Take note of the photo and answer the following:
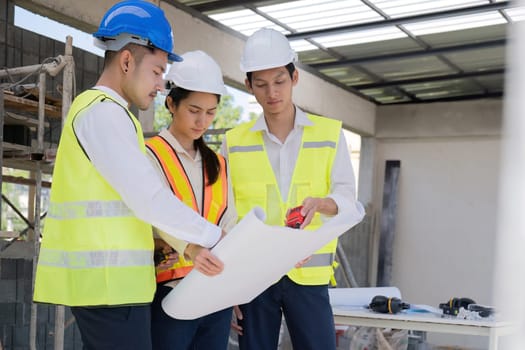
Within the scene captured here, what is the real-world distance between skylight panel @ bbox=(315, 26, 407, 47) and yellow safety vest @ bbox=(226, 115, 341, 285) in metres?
6.28

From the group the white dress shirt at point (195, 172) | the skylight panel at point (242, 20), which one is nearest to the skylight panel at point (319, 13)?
the skylight panel at point (242, 20)

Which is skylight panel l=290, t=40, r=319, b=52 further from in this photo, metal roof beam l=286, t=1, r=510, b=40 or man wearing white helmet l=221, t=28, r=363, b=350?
man wearing white helmet l=221, t=28, r=363, b=350

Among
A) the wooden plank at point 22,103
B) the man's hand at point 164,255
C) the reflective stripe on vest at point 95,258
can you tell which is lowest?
the man's hand at point 164,255

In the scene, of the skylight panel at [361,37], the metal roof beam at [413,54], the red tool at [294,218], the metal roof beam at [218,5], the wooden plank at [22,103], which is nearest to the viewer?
the red tool at [294,218]

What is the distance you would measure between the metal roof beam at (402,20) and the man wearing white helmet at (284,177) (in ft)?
18.1

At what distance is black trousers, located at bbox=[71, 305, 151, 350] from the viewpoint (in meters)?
→ 1.89

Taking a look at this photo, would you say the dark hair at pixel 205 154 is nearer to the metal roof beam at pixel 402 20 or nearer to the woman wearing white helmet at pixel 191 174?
the woman wearing white helmet at pixel 191 174

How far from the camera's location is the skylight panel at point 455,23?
27.8 feet

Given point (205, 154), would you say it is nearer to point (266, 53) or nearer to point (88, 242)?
point (266, 53)

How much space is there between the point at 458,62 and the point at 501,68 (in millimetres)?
755

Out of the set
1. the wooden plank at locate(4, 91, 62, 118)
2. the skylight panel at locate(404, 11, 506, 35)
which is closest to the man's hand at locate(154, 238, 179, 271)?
the wooden plank at locate(4, 91, 62, 118)

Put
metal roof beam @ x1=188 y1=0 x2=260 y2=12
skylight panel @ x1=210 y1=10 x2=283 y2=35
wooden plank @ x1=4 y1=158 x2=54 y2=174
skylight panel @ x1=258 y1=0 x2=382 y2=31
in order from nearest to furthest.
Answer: wooden plank @ x1=4 y1=158 x2=54 y2=174
metal roof beam @ x1=188 y1=0 x2=260 y2=12
skylight panel @ x1=258 y1=0 x2=382 y2=31
skylight panel @ x1=210 y1=10 x2=283 y2=35

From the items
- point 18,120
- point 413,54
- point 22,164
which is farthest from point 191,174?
point 413,54

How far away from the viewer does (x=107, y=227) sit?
74.4 inches
